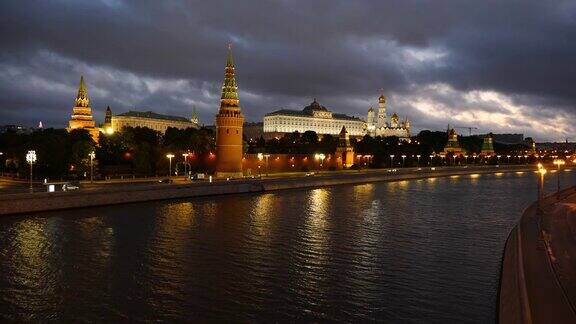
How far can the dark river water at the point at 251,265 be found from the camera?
16625 mm

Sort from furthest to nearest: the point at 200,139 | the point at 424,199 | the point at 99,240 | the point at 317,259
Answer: the point at 200,139, the point at 424,199, the point at 99,240, the point at 317,259

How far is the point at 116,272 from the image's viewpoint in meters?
21.1

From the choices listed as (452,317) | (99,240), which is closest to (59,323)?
(452,317)

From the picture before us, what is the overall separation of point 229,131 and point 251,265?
2005 inches

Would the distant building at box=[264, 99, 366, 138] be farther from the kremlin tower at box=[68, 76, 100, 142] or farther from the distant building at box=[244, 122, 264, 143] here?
the kremlin tower at box=[68, 76, 100, 142]

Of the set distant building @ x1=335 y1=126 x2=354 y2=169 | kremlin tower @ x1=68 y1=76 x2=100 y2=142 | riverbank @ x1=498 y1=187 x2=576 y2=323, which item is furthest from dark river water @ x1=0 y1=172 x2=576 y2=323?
kremlin tower @ x1=68 y1=76 x2=100 y2=142

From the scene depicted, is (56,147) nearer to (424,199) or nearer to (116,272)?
(424,199)

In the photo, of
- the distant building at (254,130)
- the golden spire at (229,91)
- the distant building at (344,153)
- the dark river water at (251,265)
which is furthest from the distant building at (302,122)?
the dark river water at (251,265)

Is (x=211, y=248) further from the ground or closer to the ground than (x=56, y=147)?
closer to the ground

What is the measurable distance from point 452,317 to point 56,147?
170 feet

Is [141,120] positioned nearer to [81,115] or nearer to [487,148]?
[81,115]

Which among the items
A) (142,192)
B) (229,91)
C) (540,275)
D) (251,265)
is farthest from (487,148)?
(540,275)

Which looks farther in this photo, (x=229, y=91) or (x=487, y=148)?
(x=487, y=148)

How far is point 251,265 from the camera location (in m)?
22.4
